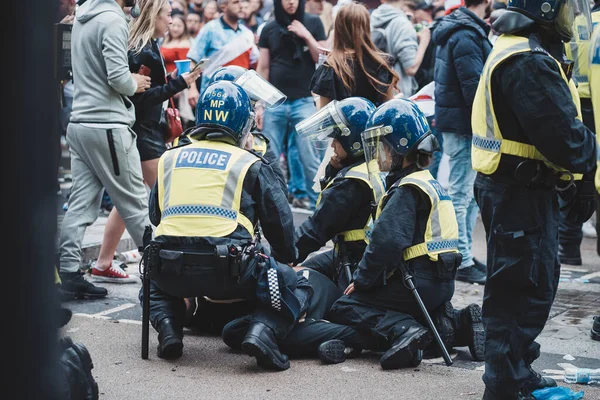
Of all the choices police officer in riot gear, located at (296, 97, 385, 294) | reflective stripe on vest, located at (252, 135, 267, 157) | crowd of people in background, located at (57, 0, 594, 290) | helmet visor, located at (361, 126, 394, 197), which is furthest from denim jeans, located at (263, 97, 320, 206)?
helmet visor, located at (361, 126, 394, 197)

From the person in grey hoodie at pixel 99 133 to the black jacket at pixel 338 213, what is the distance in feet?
4.16

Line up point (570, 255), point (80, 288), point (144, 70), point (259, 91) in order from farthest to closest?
point (570, 255)
point (144, 70)
point (80, 288)
point (259, 91)

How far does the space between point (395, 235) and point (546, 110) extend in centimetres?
125

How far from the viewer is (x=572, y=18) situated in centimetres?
374

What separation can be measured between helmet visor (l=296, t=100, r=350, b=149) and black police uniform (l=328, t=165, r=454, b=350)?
61 centimetres

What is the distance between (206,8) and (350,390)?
28.3 feet

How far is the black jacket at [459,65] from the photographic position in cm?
646

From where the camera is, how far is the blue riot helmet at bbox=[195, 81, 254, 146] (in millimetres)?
4633

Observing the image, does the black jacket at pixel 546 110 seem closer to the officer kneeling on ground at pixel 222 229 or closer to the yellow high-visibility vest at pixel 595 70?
the yellow high-visibility vest at pixel 595 70

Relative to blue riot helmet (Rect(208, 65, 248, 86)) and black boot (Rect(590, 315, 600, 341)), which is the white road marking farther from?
black boot (Rect(590, 315, 600, 341))

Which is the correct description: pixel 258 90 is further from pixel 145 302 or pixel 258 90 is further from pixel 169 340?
pixel 169 340

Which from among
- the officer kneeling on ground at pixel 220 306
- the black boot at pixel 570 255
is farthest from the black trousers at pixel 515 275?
the black boot at pixel 570 255

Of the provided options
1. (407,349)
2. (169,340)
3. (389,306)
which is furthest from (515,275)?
(169,340)

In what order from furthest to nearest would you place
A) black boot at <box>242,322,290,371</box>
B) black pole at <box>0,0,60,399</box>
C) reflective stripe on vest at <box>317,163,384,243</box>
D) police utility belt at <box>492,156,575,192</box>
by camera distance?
reflective stripe on vest at <box>317,163,384,243</box>
black boot at <box>242,322,290,371</box>
police utility belt at <box>492,156,575,192</box>
black pole at <box>0,0,60,399</box>
